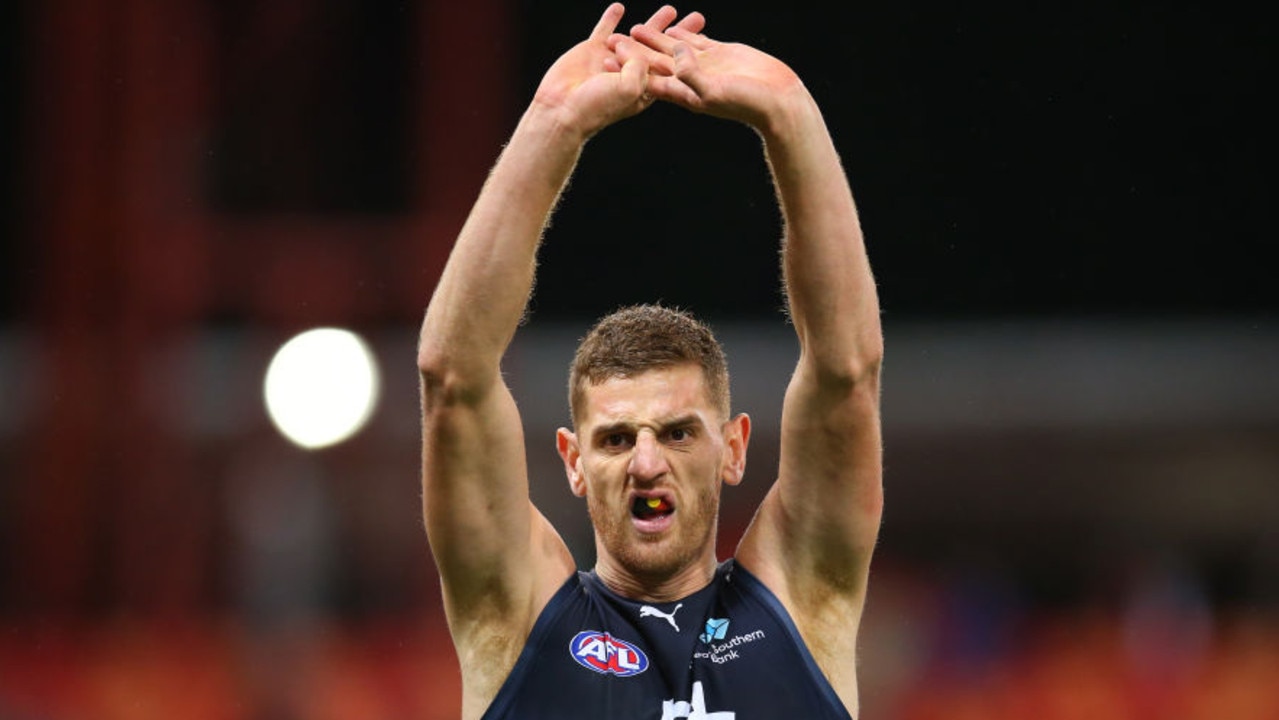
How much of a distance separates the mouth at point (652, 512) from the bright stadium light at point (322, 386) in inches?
222

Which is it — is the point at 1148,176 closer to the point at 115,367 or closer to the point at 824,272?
the point at 115,367

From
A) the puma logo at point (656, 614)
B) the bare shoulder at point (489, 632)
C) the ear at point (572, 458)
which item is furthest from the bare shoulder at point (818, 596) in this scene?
the bare shoulder at point (489, 632)

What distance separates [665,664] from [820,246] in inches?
41.4

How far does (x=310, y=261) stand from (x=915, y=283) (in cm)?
417

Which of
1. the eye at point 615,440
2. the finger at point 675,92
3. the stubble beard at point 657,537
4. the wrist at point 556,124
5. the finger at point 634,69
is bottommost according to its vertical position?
the stubble beard at point 657,537

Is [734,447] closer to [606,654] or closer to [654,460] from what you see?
[654,460]

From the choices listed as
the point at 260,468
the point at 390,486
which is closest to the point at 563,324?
the point at 390,486

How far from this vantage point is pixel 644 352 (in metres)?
3.70

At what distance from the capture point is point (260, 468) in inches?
339

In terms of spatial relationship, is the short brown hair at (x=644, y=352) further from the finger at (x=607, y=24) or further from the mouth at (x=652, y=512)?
the finger at (x=607, y=24)

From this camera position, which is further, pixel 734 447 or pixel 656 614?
pixel 734 447

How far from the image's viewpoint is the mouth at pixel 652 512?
3613 mm

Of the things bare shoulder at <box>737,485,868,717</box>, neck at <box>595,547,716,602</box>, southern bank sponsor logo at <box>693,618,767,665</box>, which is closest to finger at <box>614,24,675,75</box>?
bare shoulder at <box>737,485,868,717</box>

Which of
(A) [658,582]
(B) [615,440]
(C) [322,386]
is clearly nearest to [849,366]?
(B) [615,440]
